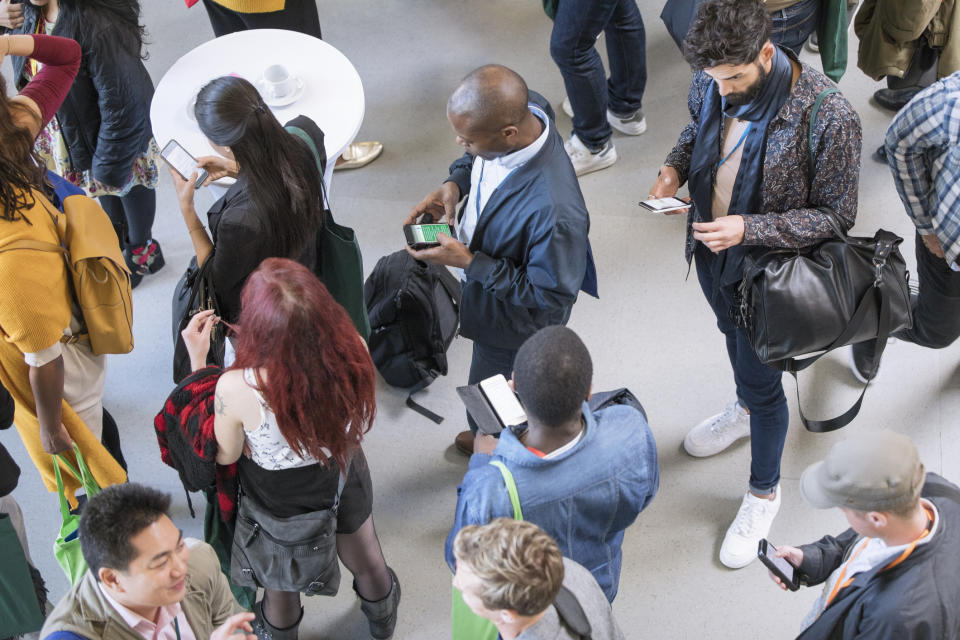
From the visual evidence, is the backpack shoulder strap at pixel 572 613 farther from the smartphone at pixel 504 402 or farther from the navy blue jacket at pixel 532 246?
the navy blue jacket at pixel 532 246

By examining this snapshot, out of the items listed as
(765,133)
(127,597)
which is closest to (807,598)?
(765,133)

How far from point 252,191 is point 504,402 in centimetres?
91

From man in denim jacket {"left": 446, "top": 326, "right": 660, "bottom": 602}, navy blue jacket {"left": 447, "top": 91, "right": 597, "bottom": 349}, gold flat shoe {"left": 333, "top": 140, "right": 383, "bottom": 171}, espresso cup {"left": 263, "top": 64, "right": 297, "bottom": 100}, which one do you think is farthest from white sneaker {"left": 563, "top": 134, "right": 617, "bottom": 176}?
man in denim jacket {"left": 446, "top": 326, "right": 660, "bottom": 602}

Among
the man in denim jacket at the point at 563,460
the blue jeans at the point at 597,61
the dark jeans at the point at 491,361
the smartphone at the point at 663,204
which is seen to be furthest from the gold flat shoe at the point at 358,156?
the man in denim jacket at the point at 563,460

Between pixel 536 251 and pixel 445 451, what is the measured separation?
1.18 metres

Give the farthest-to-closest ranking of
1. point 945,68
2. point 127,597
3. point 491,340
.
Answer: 1. point 945,68
2. point 491,340
3. point 127,597

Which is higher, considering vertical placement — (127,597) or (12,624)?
(127,597)

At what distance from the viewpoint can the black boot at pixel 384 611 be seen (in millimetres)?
2660

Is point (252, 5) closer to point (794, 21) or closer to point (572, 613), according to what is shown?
point (794, 21)

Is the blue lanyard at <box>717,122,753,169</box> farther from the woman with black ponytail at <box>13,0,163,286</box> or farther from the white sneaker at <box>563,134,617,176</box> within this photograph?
the woman with black ponytail at <box>13,0,163,286</box>

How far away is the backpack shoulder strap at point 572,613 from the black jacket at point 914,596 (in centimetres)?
55

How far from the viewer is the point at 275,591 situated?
96.5 inches

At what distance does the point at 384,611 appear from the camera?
8.77 feet

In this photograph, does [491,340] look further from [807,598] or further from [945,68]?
[945,68]
